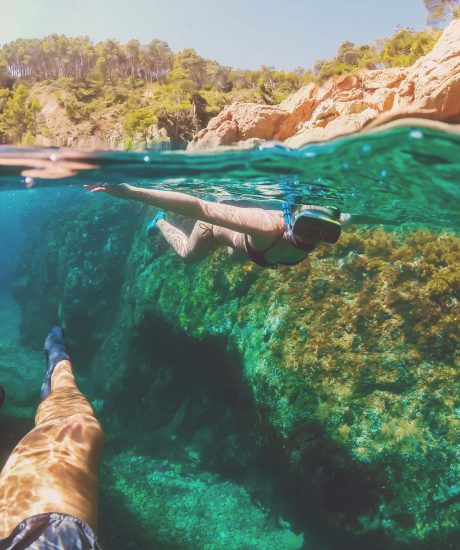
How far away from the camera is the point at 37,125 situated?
12156mm

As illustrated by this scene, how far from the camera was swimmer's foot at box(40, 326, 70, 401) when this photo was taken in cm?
583

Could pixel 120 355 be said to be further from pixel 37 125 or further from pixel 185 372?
pixel 37 125

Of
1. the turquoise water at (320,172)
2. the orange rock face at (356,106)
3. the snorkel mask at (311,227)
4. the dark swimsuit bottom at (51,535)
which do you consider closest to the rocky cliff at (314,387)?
the turquoise water at (320,172)

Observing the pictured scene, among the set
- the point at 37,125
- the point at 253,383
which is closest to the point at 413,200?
the point at 253,383

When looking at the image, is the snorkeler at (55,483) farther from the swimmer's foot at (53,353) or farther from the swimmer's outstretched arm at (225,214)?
the swimmer's outstretched arm at (225,214)

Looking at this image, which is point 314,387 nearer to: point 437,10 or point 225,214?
point 225,214

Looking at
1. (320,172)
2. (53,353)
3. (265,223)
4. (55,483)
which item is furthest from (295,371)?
(55,483)

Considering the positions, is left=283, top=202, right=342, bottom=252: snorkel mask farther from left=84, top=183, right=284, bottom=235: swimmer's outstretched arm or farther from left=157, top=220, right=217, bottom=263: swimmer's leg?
left=157, top=220, right=217, bottom=263: swimmer's leg

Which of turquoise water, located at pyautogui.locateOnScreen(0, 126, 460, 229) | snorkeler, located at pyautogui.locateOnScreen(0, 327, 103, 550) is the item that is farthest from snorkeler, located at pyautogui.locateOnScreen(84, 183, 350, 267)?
snorkeler, located at pyautogui.locateOnScreen(0, 327, 103, 550)

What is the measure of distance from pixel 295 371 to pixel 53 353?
15.8 ft

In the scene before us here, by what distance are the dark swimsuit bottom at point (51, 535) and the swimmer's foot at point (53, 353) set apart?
3182 mm

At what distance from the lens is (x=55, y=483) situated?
3.28 metres

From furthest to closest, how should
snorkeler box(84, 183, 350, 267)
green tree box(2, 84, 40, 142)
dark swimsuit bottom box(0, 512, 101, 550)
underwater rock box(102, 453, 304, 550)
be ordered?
green tree box(2, 84, 40, 142) < underwater rock box(102, 453, 304, 550) < snorkeler box(84, 183, 350, 267) < dark swimsuit bottom box(0, 512, 101, 550)

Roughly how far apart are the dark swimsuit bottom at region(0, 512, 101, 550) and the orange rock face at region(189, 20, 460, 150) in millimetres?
6129
